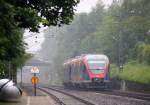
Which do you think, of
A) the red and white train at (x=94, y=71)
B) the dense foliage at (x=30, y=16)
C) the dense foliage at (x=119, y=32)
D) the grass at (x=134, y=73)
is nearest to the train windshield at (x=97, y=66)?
the red and white train at (x=94, y=71)

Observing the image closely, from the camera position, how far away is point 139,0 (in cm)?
7119

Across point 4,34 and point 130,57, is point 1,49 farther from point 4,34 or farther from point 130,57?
point 130,57

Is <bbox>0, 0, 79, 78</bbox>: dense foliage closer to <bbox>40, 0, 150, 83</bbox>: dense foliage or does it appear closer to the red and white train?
the red and white train

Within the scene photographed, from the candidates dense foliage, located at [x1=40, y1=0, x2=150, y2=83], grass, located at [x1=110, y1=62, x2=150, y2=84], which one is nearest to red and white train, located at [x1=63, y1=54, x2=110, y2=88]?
grass, located at [x1=110, y1=62, x2=150, y2=84]

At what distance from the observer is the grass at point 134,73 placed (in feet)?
181

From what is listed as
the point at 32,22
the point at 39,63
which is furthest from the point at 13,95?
the point at 39,63

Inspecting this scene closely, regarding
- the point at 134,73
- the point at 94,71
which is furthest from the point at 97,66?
the point at 134,73

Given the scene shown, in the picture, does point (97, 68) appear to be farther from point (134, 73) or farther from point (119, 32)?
point (119, 32)

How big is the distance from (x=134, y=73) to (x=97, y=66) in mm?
9560

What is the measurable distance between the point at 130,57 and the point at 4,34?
58.4 meters

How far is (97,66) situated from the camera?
5156 centimetres

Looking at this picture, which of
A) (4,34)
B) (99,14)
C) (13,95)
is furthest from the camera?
(99,14)

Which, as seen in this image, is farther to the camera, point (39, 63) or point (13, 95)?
point (39, 63)

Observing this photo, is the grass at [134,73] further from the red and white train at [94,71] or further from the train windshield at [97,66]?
the train windshield at [97,66]
